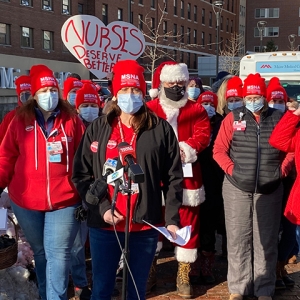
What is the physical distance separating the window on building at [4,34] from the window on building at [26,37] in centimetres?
140

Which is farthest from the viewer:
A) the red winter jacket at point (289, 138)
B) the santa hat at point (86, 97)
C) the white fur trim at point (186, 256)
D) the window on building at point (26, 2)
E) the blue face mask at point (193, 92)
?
the window on building at point (26, 2)

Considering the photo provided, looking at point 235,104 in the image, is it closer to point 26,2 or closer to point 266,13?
point 26,2

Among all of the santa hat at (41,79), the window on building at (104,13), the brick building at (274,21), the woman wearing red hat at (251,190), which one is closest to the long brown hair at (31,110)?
the santa hat at (41,79)

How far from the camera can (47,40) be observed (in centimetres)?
3666

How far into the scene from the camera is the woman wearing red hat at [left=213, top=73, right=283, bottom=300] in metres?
4.18

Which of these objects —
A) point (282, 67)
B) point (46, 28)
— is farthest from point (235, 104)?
point (46, 28)

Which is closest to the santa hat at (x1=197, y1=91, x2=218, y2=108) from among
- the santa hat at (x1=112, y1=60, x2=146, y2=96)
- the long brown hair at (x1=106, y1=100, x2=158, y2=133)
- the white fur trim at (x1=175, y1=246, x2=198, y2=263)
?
the white fur trim at (x1=175, y1=246, x2=198, y2=263)

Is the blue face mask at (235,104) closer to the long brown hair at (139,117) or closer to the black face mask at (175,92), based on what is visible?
the black face mask at (175,92)

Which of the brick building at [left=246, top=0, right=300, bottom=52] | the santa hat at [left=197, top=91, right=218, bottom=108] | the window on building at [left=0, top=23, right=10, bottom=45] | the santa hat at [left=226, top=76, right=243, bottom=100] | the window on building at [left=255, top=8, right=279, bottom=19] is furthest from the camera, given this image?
the window on building at [left=255, top=8, right=279, bottom=19]

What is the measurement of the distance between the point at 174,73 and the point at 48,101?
1308 millimetres

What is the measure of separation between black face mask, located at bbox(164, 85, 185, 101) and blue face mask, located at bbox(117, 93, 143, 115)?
4.47 feet

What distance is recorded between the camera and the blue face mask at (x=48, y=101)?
12.5ft

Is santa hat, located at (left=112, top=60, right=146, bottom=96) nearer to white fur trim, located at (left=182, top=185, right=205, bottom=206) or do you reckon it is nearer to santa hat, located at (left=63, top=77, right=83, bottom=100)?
white fur trim, located at (left=182, top=185, right=205, bottom=206)

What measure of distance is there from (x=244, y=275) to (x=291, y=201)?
111cm
